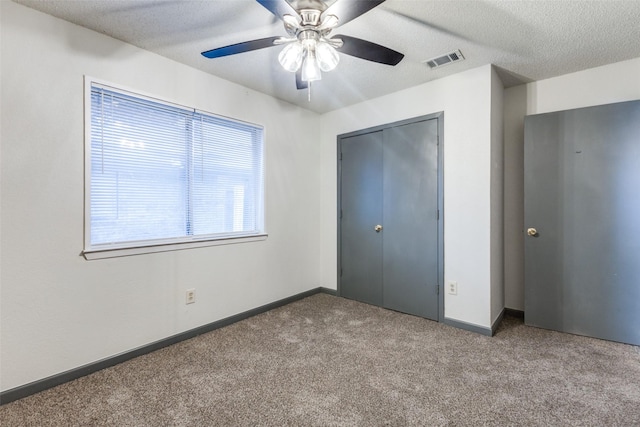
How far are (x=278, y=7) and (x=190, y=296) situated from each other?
2.31m

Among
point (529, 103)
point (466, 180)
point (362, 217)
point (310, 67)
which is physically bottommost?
point (362, 217)

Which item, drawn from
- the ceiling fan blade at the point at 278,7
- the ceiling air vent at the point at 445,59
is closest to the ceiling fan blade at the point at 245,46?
the ceiling fan blade at the point at 278,7

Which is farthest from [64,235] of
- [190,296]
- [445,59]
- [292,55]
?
[445,59]

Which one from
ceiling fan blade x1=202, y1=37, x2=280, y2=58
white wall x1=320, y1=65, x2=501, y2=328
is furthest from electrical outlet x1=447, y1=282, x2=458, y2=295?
ceiling fan blade x1=202, y1=37, x2=280, y2=58

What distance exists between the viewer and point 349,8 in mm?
1401

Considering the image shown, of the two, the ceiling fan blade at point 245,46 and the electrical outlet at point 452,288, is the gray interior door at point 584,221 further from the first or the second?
the ceiling fan blade at point 245,46

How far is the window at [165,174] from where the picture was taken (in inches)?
84.1

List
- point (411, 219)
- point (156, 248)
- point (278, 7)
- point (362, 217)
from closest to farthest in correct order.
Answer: point (278, 7) < point (156, 248) < point (411, 219) < point (362, 217)

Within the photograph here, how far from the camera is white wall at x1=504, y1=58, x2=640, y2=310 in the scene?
257 centimetres

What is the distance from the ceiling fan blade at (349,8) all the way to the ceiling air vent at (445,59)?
132cm

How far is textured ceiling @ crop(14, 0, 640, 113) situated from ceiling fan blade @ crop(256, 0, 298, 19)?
0.46 m

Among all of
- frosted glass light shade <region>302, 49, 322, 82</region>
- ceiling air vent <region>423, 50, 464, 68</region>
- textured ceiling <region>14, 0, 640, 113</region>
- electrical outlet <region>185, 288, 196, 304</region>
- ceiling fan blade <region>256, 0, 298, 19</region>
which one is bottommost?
electrical outlet <region>185, 288, 196, 304</region>

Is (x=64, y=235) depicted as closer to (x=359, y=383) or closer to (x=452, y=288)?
(x=359, y=383)

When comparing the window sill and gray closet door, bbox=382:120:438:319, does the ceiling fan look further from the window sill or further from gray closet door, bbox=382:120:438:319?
the window sill
